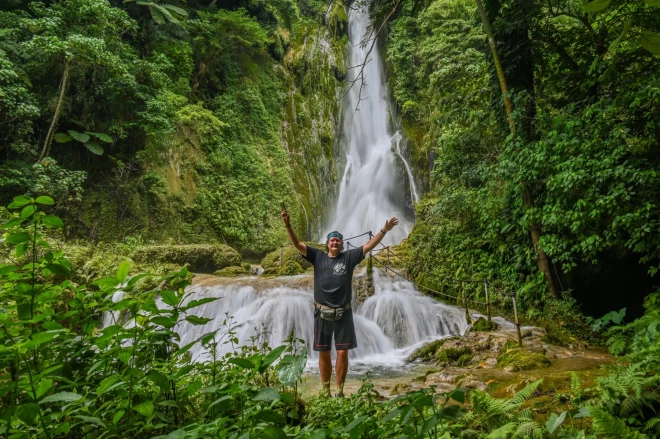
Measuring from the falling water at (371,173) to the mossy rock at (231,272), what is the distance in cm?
711

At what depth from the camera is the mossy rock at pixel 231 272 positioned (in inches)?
452

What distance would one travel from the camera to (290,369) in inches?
60.4

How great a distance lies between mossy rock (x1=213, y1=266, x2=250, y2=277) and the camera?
37.7 ft

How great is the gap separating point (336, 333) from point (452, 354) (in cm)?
319

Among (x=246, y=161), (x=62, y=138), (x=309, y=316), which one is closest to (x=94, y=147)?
(x=62, y=138)

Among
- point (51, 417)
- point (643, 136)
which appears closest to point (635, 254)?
point (643, 136)

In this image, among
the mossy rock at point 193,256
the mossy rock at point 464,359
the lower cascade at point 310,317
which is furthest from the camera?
the mossy rock at point 193,256

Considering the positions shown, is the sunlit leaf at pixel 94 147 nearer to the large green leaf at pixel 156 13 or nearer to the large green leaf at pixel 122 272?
the large green leaf at pixel 156 13

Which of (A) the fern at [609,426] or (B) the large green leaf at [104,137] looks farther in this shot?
(B) the large green leaf at [104,137]

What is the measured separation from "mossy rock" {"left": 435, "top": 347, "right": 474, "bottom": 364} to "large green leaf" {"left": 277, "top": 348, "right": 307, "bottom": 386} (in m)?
5.03

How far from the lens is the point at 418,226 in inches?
496

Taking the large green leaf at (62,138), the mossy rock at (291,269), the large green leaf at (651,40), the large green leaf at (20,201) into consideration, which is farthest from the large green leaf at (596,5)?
the large green leaf at (62,138)

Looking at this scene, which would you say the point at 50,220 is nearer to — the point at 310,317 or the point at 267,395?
the point at 267,395

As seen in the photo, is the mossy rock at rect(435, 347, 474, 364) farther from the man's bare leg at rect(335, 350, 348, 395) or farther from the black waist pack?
the black waist pack
